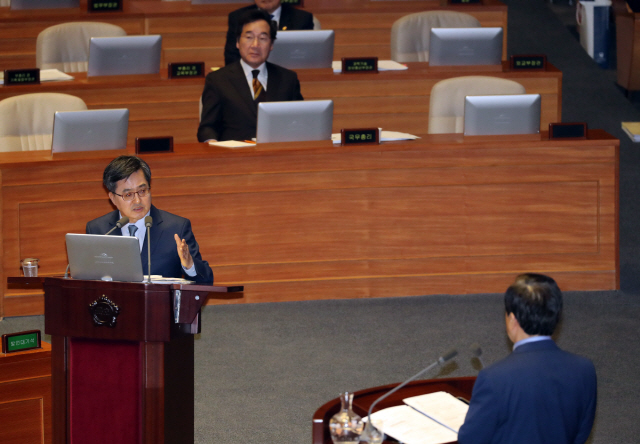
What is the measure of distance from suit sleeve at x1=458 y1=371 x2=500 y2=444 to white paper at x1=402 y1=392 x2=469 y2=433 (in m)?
0.18

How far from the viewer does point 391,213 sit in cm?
493

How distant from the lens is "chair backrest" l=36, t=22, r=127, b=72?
20.6 feet

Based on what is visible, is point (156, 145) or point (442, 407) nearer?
point (442, 407)

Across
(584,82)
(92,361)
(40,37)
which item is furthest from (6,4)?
(92,361)

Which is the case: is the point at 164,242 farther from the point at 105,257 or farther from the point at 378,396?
the point at 378,396

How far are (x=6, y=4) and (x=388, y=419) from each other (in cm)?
653

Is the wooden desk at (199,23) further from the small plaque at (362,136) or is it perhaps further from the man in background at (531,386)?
the man in background at (531,386)

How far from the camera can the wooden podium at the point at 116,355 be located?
2.70m

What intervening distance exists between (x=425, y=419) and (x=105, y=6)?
541 cm

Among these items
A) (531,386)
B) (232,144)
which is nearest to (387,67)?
(232,144)

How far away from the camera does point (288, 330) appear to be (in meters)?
4.56

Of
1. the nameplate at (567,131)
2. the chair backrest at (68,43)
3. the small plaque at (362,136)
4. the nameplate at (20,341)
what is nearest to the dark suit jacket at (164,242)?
the nameplate at (20,341)

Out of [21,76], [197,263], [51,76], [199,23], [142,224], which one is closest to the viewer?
[197,263]

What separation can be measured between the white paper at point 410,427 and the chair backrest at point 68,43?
15.0 ft
